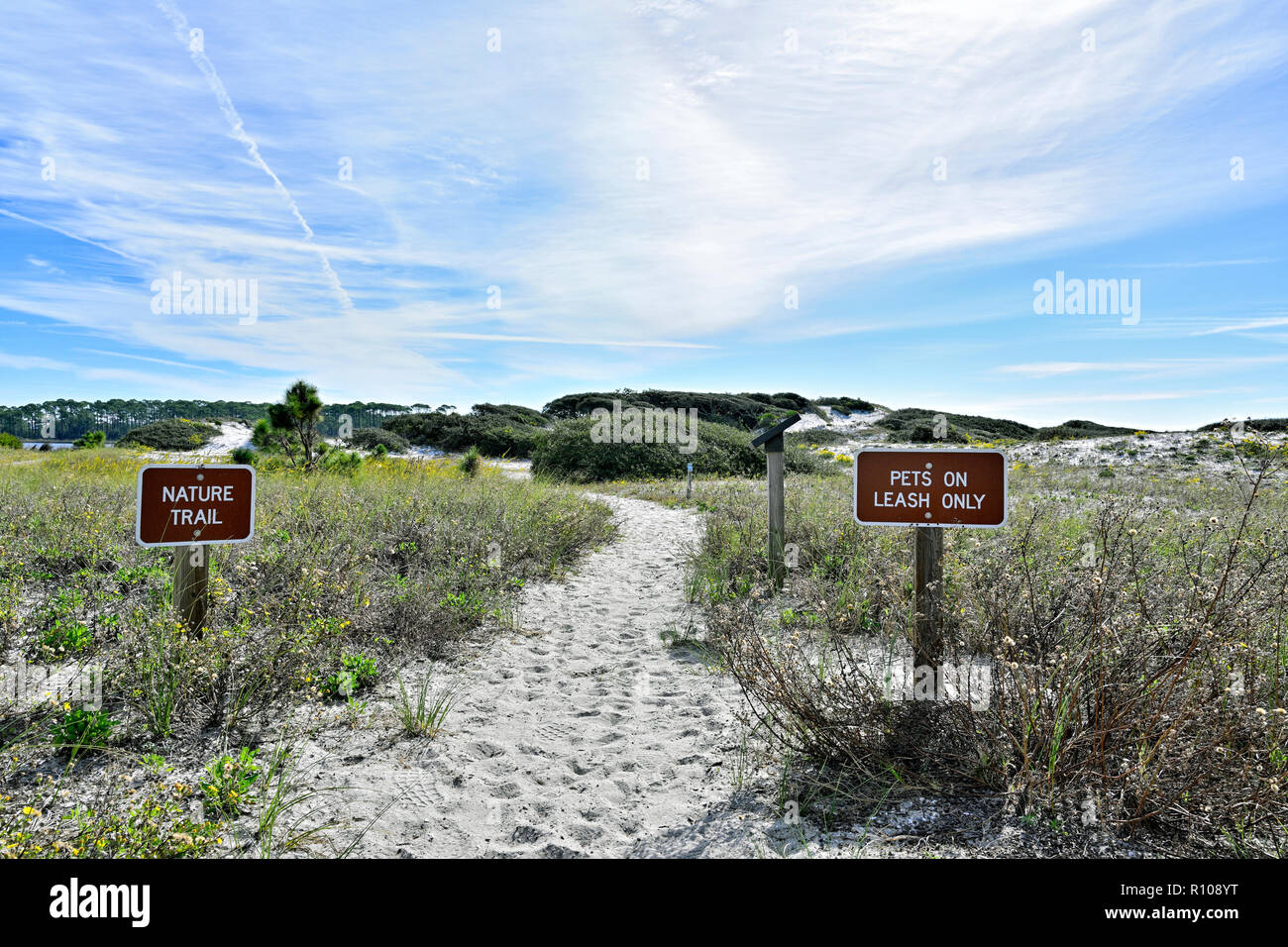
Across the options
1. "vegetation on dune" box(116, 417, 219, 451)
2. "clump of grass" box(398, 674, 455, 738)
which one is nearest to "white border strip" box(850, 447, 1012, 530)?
"clump of grass" box(398, 674, 455, 738)

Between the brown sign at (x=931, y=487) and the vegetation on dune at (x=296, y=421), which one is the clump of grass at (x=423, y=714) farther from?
the vegetation on dune at (x=296, y=421)

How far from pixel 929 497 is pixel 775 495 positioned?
4145 millimetres

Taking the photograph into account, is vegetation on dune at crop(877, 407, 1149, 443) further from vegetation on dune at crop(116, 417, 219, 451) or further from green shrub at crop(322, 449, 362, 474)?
vegetation on dune at crop(116, 417, 219, 451)

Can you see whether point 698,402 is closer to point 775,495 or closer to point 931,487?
point 775,495

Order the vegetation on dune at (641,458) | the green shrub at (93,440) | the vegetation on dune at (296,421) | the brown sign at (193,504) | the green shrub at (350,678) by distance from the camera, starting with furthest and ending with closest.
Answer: the green shrub at (93,440) < the vegetation on dune at (641,458) < the vegetation on dune at (296,421) < the green shrub at (350,678) < the brown sign at (193,504)

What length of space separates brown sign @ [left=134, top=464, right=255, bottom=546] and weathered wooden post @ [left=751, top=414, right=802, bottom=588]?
4915 mm

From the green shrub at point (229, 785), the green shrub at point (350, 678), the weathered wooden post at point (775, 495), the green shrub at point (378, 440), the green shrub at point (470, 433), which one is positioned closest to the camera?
the green shrub at point (229, 785)

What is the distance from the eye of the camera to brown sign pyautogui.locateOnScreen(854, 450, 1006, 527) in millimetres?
3291

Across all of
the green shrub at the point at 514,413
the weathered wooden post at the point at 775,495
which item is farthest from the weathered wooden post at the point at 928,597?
the green shrub at the point at 514,413

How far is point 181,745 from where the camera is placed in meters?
3.51

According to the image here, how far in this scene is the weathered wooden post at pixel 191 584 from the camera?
4.15 metres

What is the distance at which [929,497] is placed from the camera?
132 inches

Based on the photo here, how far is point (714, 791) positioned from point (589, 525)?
23.8 feet

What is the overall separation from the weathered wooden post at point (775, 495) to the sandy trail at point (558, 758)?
6.07ft
